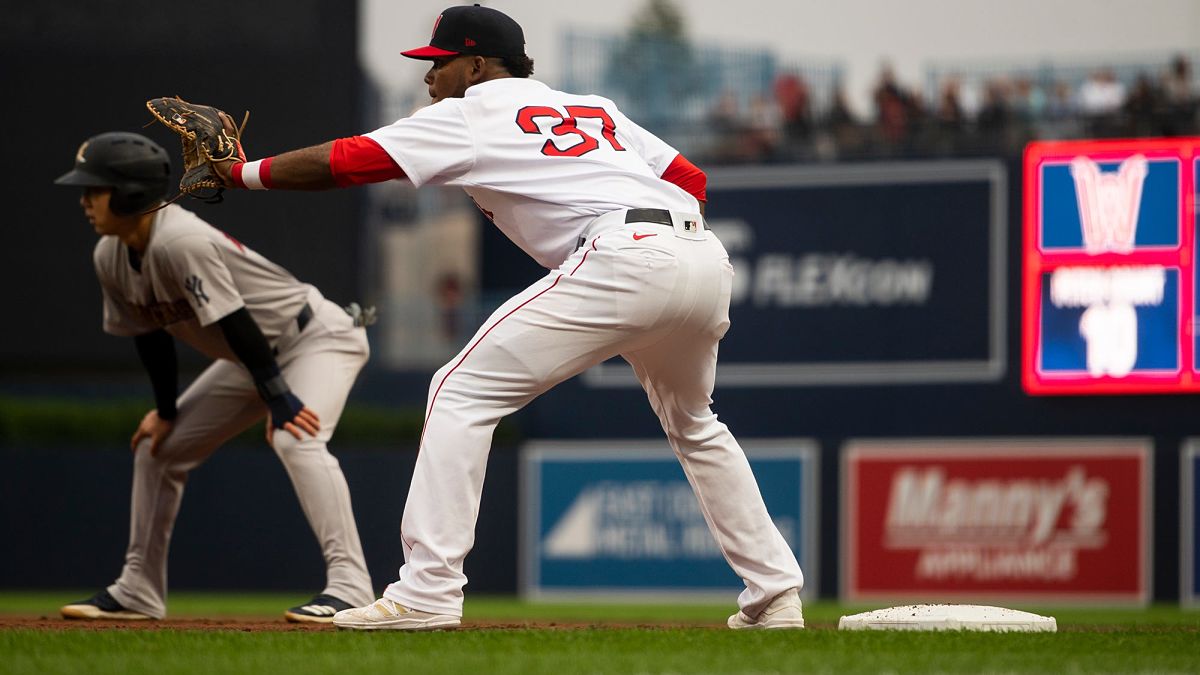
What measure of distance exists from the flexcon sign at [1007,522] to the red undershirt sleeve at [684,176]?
603 centimetres

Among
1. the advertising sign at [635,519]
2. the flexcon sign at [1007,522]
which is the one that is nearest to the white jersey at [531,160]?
the advertising sign at [635,519]

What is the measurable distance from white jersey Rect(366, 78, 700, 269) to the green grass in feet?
3.61

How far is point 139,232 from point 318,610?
1.35 metres

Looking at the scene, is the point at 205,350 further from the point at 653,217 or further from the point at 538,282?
the point at 653,217

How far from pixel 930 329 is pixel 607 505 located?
9.44 ft

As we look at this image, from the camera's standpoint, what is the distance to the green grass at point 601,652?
133 inches

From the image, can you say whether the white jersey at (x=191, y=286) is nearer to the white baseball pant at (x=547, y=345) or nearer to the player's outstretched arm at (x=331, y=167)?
the player's outstretched arm at (x=331, y=167)

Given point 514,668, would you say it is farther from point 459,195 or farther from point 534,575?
point 459,195

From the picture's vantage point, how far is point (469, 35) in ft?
14.3

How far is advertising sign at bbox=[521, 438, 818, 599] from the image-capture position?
35.2 feet

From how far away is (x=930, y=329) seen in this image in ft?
39.1

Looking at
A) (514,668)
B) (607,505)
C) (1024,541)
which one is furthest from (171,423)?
(1024,541)

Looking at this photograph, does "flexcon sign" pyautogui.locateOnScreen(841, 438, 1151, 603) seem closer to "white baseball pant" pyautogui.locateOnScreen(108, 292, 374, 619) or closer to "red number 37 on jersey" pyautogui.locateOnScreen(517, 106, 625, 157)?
"white baseball pant" pyautogui.locateOnScreen(108, 292, 374, 619)

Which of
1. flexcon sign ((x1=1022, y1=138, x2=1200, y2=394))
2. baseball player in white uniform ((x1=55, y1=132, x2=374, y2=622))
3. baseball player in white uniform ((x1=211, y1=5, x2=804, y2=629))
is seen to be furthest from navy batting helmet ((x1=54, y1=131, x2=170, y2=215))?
flexcon sign ((x1=1022, y1=138, x2=1200, y2=394))
